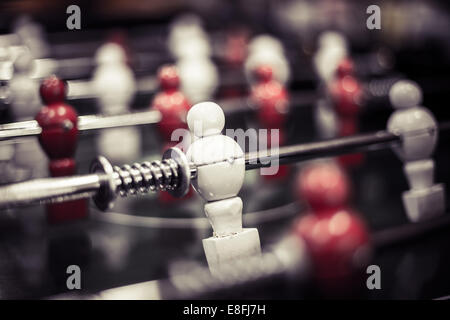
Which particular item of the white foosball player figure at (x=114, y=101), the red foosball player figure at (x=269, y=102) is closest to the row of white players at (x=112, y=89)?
the white foosball player figure at (x=114, y=101)

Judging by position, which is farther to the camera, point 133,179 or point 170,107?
point 170,107

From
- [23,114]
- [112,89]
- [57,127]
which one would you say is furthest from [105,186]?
[112,89]

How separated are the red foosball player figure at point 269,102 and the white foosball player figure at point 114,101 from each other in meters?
0.31

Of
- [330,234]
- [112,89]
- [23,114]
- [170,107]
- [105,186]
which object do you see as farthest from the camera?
[112,89]

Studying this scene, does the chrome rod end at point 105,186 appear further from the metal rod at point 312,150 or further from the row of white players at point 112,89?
the row of white players at point 112,89

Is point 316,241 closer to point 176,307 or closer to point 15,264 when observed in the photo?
point 176,307

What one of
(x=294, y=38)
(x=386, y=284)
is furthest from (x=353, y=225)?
(x=294, y=38)

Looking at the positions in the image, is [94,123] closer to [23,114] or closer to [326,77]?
[23,114]

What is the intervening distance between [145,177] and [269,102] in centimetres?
55

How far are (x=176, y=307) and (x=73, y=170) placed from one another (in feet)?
1.04

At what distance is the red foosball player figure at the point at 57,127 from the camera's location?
662 mm

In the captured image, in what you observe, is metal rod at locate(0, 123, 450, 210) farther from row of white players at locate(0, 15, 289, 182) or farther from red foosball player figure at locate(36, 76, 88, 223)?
row of white players at locate(0, 15, 289, 182)

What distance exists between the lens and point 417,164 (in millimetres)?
690

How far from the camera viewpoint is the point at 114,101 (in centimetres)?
127
